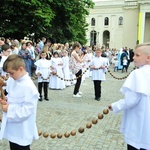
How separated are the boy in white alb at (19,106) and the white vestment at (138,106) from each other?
1030 mm

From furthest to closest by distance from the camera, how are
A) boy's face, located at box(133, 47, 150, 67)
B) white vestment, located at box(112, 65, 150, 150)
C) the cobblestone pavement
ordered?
the cobblestone pavement, boy's face, located at box(133, 47, 150, 67), white vestment, located at box(112, 65, 150, 150)

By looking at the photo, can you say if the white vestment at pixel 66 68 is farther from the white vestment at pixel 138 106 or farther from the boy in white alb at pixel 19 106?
the white vestment at pixel 138 106

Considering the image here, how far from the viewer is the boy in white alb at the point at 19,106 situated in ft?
10.1

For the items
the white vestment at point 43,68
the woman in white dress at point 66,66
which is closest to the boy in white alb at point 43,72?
the white vestment at point 43,68

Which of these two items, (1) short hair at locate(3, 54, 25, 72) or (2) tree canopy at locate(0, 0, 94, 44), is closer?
(1) short hair at locate(3, 54, 25, 72)

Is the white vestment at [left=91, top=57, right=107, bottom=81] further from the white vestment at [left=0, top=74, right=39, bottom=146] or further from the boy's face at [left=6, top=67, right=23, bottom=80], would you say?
the boy's face at [left=6, top=67, right=23, bottom=80]

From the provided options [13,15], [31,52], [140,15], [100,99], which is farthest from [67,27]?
[140,15]

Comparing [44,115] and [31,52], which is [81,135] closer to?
[44,115]

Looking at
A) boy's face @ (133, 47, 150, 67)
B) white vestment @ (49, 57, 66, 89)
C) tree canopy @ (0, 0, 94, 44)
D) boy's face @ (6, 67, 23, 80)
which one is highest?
tree canopy @ (0, 0, 94, 44)

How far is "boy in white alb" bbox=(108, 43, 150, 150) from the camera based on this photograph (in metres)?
3.03

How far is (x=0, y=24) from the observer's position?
19484 millimetres

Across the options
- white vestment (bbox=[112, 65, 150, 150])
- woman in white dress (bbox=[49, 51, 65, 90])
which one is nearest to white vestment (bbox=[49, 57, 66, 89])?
woman in white dress (bbox=[49, 51, 65, 90])

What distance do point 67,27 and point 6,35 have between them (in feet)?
20.2

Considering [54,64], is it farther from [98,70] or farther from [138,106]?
[138,106]
